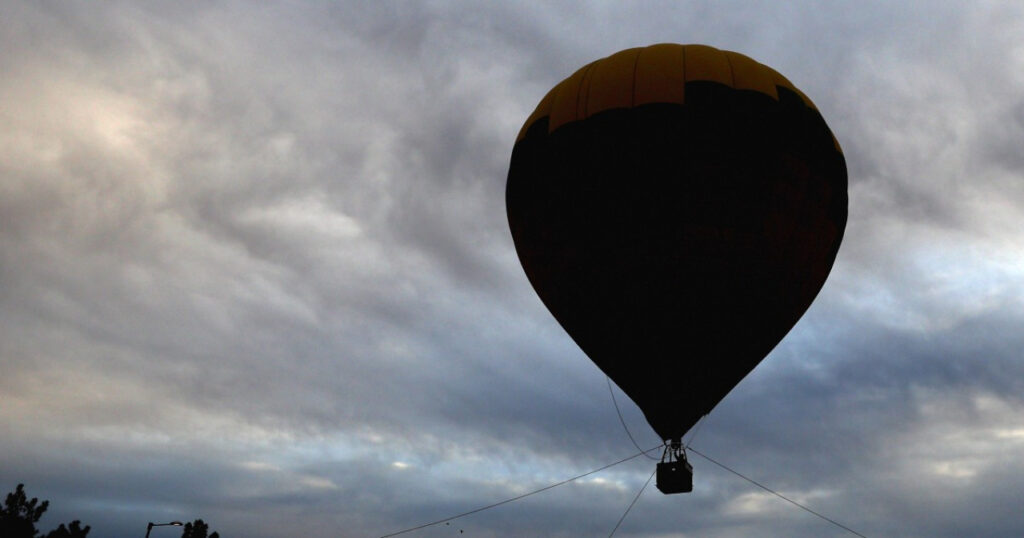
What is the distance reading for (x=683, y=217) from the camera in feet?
58.4

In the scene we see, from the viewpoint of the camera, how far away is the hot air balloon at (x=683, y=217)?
17.8 m

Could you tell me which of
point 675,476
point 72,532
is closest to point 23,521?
point 72,532

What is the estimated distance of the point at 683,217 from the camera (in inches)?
701

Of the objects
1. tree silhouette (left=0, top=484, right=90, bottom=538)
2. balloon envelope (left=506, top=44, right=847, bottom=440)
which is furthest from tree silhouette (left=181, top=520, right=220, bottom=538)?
balloon envelope (left=506, top=44, right=847, bottom=440)

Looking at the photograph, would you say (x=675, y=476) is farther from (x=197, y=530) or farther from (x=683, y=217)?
(x=197, y=530)

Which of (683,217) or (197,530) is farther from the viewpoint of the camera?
(197,530)

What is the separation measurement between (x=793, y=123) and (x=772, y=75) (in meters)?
1.64

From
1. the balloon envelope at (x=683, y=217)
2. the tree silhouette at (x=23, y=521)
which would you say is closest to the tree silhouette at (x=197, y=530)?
the tree silhouette at (x=23, y=521)

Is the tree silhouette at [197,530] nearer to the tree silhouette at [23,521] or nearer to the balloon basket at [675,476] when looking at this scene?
the tree silhouette at [23,521]

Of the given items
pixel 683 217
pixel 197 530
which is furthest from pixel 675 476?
pixel 197 530

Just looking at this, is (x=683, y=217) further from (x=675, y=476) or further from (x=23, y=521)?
(x=23, y=521)

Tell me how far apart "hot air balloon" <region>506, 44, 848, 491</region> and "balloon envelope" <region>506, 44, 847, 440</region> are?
0.04 meters

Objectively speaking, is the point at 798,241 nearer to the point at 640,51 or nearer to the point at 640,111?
the point at 640,111

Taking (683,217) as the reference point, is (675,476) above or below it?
below
